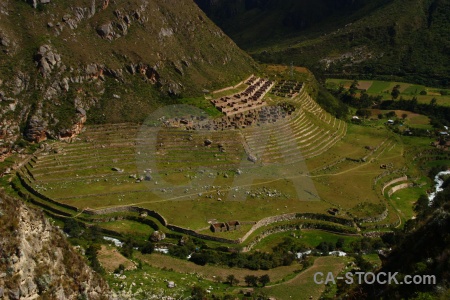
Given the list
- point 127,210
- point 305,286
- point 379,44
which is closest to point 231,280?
point 305,286

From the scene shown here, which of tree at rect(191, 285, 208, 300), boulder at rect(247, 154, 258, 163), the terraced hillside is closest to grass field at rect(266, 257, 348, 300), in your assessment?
tree at rect(191, 285, 208, 300)

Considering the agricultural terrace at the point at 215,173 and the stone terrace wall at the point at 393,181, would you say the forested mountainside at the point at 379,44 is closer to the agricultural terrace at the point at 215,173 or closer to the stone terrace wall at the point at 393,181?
Result: the agricultural terrace at the point at 215,173

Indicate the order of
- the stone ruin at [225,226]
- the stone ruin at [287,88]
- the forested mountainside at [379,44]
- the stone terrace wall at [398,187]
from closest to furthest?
1. the stone ruin at [225,226]
2. the stone terrace wall at [398,187]
3. the stone ruin at [287,88]
4. the forested mountainside at [379,44]

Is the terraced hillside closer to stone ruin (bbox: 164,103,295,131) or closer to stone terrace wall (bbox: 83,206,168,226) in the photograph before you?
stone ruin (bbox: 164,103,295,131)

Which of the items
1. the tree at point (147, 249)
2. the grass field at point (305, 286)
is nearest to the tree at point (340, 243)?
the grass field at point (305, 286)

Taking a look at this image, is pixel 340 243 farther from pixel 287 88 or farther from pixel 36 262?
pixel 287 88
